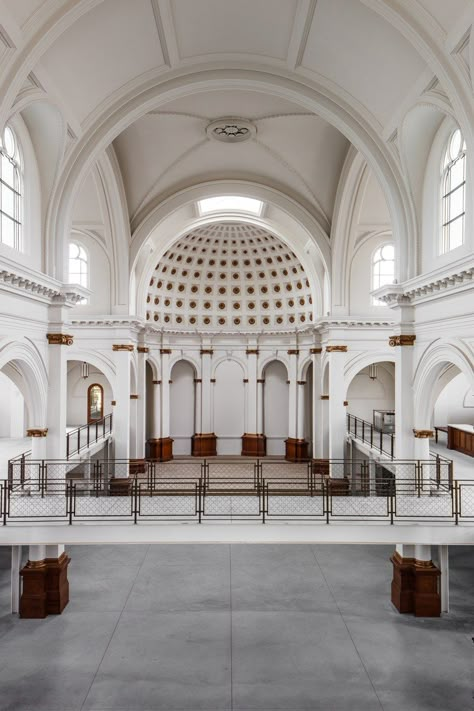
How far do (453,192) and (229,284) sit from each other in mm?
15674

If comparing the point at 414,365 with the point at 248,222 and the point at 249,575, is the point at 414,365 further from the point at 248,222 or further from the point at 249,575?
the point at 248,222

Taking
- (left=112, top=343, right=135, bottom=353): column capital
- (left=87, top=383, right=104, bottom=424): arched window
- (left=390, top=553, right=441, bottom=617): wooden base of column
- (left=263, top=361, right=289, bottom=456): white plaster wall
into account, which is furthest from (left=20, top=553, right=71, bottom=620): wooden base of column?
(left=263, top=361, right=289, bottom=456): white plaster wall

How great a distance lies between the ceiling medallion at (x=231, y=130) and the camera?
15.3m

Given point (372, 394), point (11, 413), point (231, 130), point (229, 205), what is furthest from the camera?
point (372, 394)

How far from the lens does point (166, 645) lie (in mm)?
10766

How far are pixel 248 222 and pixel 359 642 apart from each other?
15990mm

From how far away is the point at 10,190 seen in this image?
1060 cm

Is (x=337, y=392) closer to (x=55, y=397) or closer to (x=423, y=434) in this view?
(x=423, y=434)

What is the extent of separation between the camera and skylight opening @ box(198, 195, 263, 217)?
21641 mm

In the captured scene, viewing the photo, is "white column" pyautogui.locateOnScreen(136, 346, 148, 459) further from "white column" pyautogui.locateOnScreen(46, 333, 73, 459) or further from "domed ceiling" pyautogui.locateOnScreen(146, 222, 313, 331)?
"white column" pyautogui.locateOnScreen(46, 333, 73, 459)

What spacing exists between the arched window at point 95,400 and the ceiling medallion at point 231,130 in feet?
42.2

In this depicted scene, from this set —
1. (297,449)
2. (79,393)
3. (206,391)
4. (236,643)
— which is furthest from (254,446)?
(236,643)

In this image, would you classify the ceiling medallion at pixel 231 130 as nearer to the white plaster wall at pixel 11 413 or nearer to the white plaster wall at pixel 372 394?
the white plaster wall at pixel 372 394

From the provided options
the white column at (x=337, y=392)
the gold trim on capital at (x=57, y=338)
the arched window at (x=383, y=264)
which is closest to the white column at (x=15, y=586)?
the gold trim on capital at (x=57, y=338)
